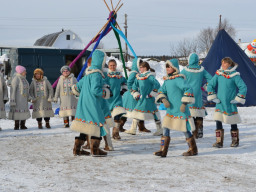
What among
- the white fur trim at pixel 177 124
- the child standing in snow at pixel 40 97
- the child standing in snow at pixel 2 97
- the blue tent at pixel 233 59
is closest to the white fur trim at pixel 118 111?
the white fur trim at pixel 177 124

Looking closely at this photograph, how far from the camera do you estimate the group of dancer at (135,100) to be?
6059 mm

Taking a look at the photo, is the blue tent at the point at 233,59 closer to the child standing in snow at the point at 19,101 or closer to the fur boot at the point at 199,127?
the fur boot at the point at 199,127

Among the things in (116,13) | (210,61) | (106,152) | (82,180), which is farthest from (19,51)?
(82,180)

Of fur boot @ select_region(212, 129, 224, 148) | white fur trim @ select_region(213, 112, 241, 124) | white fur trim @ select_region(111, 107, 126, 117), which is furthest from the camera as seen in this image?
white fur trim @ select_region(111, 107, 126, 117)

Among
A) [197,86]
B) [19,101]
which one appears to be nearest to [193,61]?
[197,86]

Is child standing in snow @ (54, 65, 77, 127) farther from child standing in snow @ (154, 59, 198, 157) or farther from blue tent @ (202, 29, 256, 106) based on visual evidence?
blue tent @ (202, 29, 256, 106)

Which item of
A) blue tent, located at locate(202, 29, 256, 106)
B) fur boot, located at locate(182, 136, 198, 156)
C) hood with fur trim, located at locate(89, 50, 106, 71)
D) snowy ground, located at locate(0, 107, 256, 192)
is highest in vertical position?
blue tent, located at locate(202, 29, 256, 106)

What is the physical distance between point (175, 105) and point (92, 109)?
133 centimetres

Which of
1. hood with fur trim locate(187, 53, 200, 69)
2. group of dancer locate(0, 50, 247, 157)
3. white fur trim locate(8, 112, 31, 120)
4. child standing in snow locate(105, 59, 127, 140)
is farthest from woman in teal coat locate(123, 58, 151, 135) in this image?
white fur trim locate(8, 112, 31, 120)

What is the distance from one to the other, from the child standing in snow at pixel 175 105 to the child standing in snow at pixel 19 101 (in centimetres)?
464

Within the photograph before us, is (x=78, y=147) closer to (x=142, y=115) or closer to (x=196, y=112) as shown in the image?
(x=142, y=115)

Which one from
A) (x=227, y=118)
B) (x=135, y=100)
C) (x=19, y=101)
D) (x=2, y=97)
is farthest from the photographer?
(x=19, y=101)

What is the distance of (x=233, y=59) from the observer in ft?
47.3

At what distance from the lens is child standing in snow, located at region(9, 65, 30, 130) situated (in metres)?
9.59
